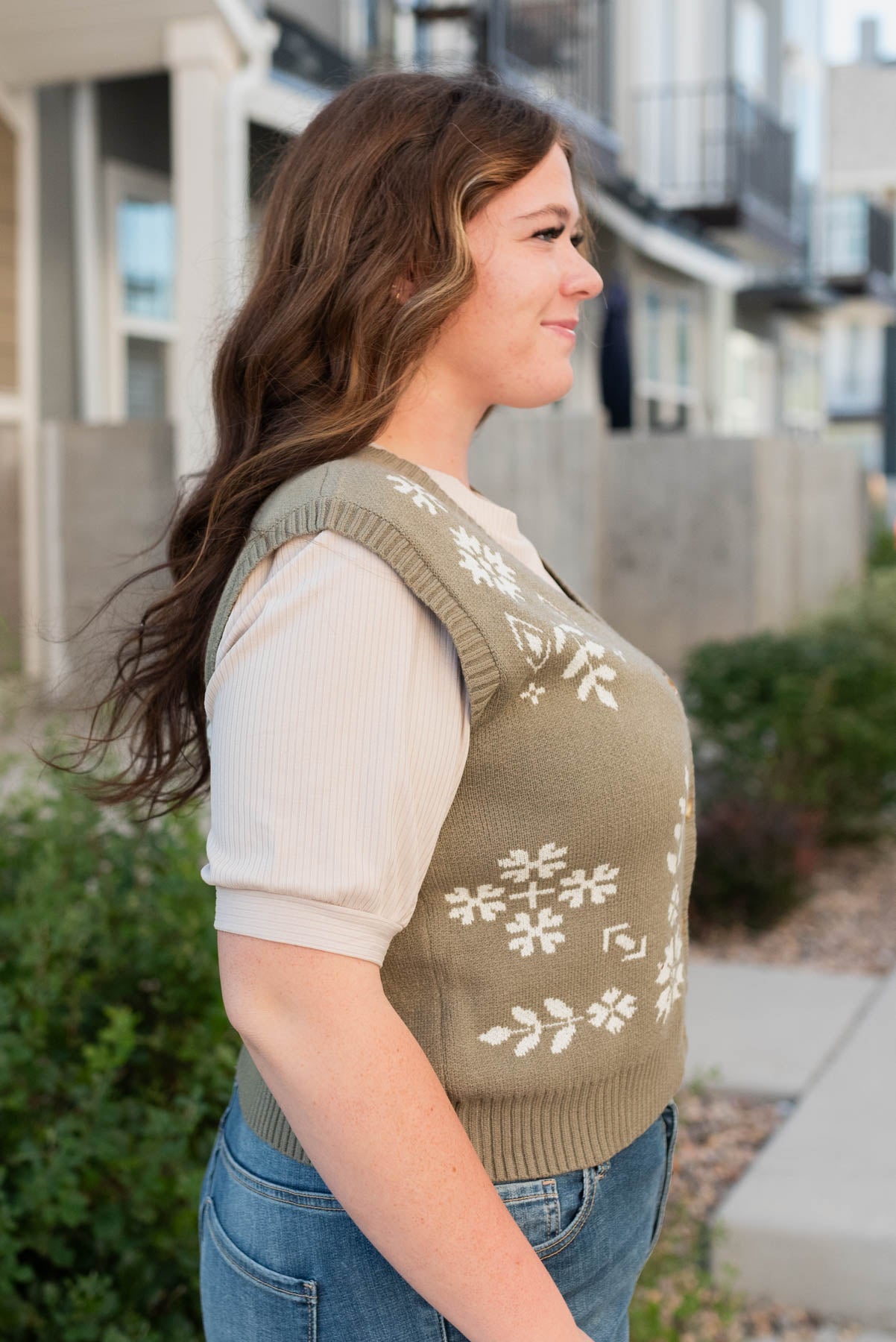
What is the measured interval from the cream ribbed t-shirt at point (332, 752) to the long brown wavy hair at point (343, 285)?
0.76 feet

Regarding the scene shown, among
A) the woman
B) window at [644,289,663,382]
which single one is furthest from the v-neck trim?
window at [644,289,663,382]

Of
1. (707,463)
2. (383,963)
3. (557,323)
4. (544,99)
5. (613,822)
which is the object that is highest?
(544,99)

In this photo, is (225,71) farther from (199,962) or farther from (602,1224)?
(602,1224)

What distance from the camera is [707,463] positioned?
8656 mm

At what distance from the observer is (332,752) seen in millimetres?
1082

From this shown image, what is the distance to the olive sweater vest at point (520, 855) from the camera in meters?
1.18

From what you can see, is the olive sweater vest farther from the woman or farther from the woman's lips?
the woman's lips

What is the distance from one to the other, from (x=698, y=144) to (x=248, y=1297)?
16.1 meters

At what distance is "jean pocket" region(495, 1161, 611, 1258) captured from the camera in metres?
1.28

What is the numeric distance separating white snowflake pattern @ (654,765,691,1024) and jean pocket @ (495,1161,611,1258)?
17cm

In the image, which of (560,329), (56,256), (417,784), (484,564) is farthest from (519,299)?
(56,256)

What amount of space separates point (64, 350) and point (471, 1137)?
24.9 feet

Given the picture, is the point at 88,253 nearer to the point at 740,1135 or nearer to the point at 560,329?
the point at 740,1135

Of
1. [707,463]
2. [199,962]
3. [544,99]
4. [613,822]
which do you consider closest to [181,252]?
[707,463]
